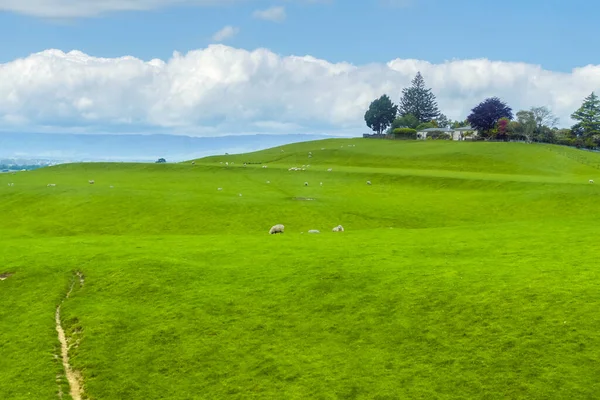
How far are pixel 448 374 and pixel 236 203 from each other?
48.4m

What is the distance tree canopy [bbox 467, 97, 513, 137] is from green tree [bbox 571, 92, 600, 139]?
2407 cm

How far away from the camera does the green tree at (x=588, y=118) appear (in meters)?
178

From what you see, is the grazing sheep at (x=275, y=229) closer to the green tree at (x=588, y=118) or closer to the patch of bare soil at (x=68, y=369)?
the patch of bare soil at (x=68, y=369)

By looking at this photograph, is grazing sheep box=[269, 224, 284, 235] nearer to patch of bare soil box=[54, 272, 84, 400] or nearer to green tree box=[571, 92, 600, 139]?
patch of bare soil box=[54, 272, 84, 400]

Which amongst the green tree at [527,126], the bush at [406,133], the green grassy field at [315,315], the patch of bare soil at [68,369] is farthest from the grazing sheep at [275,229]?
the green tree at [527,126]

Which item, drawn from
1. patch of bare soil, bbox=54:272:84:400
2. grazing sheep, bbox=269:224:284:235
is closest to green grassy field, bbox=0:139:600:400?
patch of bare soil, bbox=54:272:84:400

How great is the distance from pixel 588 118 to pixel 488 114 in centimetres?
3484

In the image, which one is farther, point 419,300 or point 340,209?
point 340,209

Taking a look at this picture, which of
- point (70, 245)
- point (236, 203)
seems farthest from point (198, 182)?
point (70, 245)

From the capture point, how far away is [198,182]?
93.8 meters

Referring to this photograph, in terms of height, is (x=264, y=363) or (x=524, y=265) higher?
(x=524, y=265)

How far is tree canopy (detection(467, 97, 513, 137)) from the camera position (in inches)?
7042

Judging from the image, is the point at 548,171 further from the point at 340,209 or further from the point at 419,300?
the point at 419,300

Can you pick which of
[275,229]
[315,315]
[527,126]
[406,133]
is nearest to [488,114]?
[527,126]
